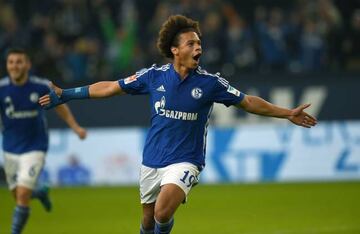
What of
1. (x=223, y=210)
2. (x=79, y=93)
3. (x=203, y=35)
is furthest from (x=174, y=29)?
(x=203, y=35)

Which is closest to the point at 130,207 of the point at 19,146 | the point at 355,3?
the point at 19,146

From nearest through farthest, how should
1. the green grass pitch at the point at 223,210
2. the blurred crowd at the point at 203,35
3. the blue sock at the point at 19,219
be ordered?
the blue sock at the point at 19,219, the green grass pitch at the point at 223,210, the blurred crowd at the point at 203,35

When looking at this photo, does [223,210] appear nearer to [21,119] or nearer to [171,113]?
[21,119]

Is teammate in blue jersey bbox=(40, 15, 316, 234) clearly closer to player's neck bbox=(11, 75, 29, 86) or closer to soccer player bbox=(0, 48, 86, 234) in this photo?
soccer player bbox=(0, 48, 86, 234)

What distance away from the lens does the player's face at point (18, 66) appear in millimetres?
12234

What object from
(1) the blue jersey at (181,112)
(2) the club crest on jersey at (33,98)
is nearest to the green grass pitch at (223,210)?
(2) the club crest on jersey at (33,98)

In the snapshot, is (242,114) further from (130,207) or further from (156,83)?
(156,83)

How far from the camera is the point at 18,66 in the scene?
1235 centimetres

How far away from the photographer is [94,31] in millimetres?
22484

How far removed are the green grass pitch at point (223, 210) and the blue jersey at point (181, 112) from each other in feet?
11.6

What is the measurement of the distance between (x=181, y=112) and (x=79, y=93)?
3.82ft

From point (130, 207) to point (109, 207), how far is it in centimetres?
41

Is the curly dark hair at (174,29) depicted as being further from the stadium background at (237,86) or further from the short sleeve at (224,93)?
the stadium background at (237,86)

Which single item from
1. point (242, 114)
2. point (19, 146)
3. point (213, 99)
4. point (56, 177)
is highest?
point (213, 99)
